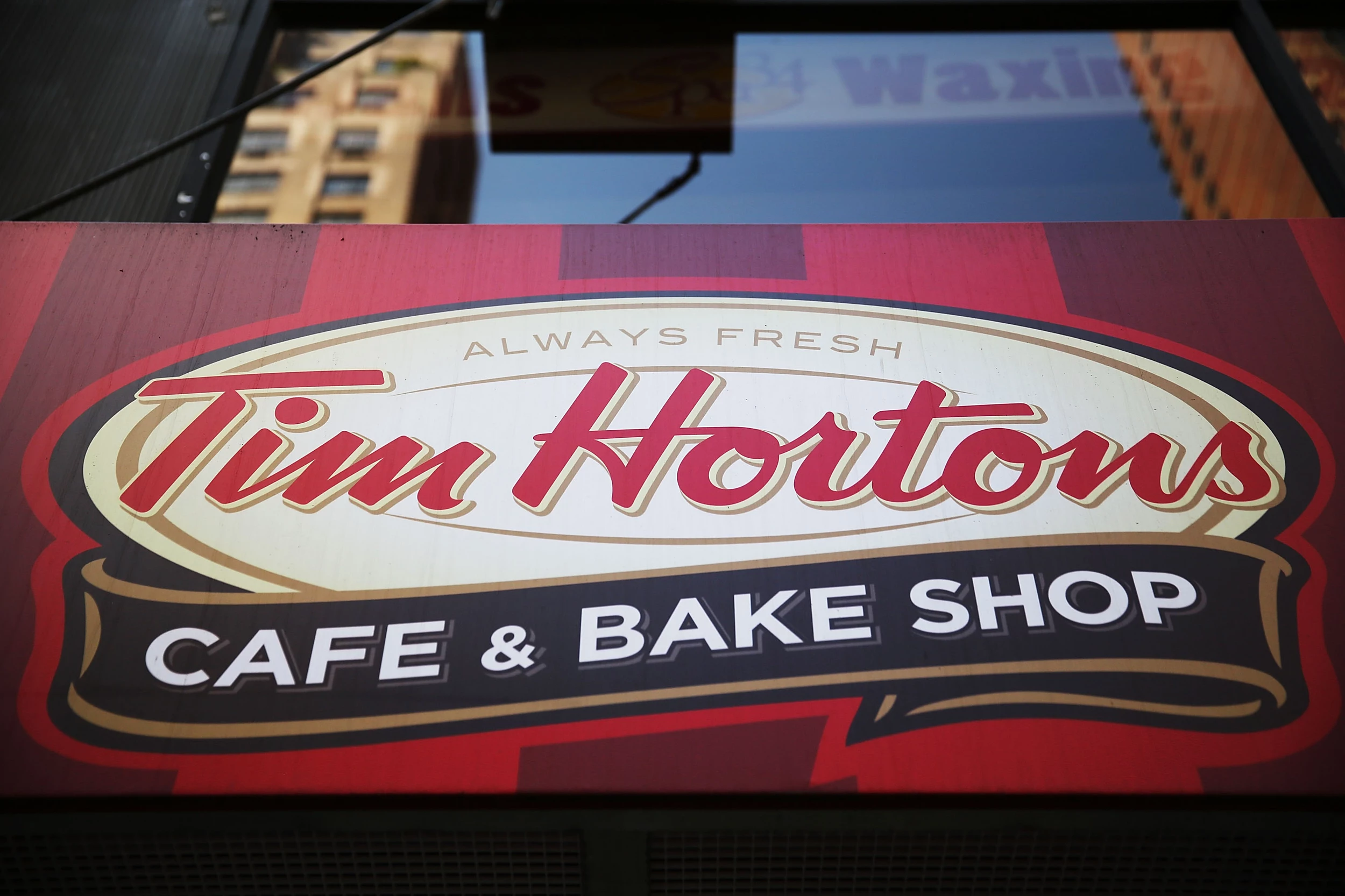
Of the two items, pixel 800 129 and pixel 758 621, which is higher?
pixel 800 129

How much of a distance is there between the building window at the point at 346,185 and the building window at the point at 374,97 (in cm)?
60

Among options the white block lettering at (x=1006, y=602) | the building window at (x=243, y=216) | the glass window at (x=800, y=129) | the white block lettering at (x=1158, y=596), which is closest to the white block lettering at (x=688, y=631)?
the white block lettering at (x=1006, y=602)

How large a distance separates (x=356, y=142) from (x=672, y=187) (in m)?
2.15

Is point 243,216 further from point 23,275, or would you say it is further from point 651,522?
point 651,522

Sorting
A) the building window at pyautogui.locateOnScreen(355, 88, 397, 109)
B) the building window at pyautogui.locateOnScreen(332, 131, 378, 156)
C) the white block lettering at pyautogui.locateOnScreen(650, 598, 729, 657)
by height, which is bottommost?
the white block lettering at pyautogui.locateOnScreen(650, 598, 729, 657)

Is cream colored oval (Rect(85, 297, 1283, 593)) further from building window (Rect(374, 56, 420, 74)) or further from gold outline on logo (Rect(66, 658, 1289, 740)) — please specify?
building window (Rect(374, 56, 420, 74))

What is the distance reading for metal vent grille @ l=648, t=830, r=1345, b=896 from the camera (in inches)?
140

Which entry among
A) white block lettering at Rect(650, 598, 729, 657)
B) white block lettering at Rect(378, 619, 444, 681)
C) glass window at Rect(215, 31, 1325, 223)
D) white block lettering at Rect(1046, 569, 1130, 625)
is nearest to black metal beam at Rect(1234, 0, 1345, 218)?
glass window at Rect(215, 31, 1325, 223)

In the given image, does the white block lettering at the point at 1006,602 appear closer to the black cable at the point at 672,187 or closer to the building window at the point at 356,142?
the black cable at the point at 672,187

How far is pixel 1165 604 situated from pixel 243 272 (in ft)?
13.1

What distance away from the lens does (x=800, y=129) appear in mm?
6992

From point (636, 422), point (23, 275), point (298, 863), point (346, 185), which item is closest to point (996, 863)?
point (636, 422)

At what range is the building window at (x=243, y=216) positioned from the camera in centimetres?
613

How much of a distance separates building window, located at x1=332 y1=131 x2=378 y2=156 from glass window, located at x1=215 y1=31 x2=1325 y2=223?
13 mm
